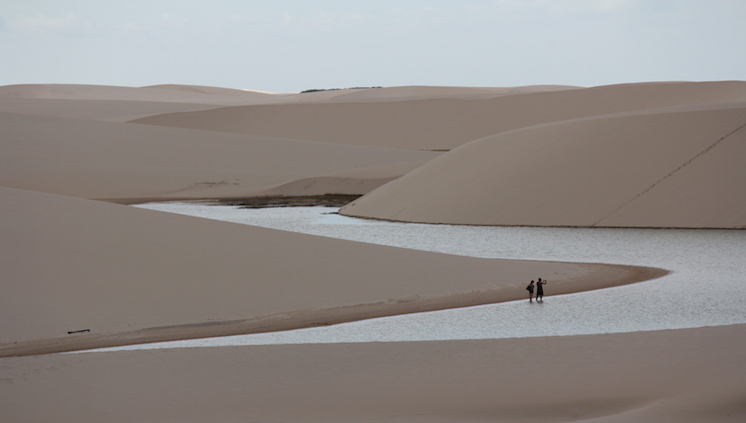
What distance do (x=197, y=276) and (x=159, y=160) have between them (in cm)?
3780

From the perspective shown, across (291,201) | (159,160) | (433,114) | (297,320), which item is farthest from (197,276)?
(433,114)

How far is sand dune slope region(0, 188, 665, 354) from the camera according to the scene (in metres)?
12.9

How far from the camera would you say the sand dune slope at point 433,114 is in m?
69.0

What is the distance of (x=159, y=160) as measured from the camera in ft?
169

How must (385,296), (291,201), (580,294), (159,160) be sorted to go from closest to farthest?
(385,296), (580,294), (291,201), (159,160)

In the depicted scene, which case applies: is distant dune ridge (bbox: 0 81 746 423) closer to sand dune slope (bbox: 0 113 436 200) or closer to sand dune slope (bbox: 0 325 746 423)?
sand dune slope (bbox: 0 325 746 423)

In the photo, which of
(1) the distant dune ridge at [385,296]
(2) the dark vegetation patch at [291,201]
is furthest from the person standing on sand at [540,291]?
(2) the dark vegetation patch at [291,201]

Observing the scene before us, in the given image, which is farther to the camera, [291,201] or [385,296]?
[291,201]

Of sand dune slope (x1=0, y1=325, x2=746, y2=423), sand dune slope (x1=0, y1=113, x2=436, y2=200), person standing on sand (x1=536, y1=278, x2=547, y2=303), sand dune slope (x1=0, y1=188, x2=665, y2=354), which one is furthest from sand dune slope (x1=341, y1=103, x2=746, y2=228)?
sand dune slope (x1=0, y1=325, x2=746, y2=423)

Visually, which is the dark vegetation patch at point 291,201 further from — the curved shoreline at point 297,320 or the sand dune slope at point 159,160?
the curved shoreline at point 297,320

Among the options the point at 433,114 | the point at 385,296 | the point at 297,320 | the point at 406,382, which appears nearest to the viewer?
the point at 406,382

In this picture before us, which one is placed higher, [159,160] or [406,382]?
[159,160]

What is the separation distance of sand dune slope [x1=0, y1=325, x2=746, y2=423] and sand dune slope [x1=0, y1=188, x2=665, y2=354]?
187 centimetres

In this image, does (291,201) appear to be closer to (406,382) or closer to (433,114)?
(406,382)
